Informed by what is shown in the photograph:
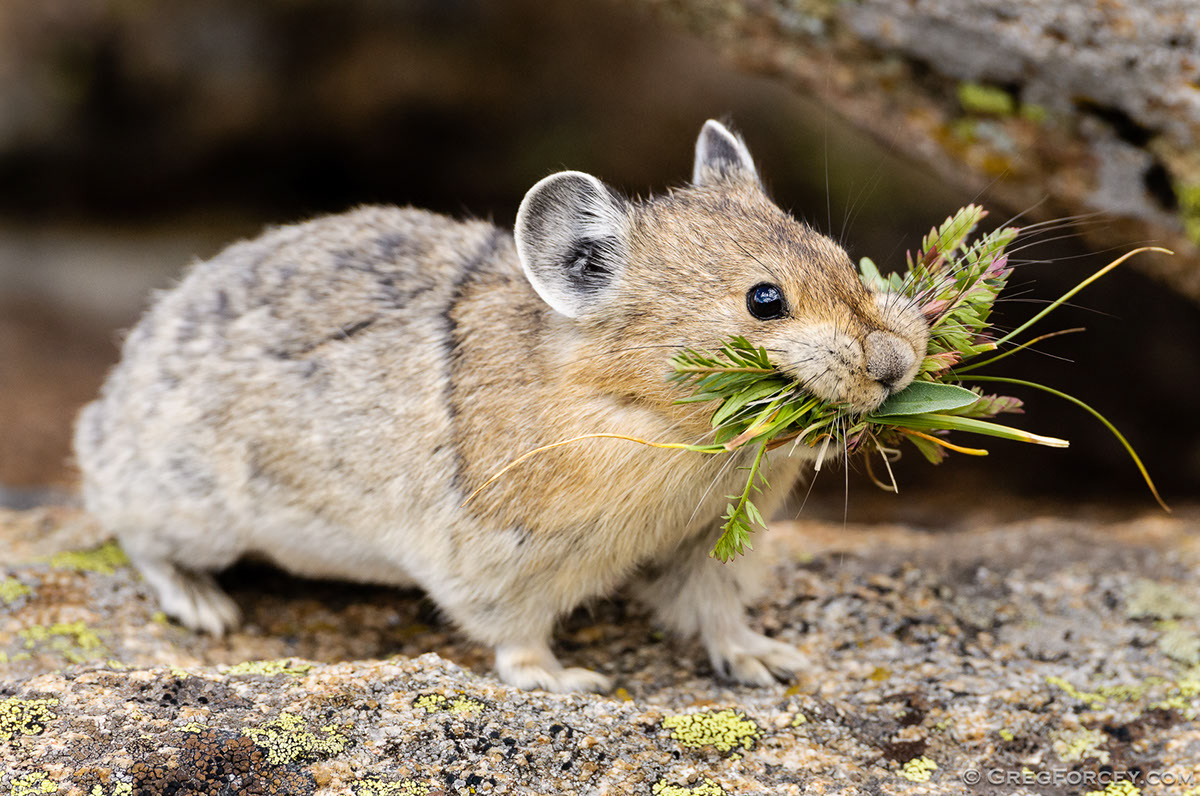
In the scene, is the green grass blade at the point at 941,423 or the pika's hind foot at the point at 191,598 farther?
the pika's hind foot at the point at 191,598

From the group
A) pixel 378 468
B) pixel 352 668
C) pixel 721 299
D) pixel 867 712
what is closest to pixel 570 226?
pixel 721 299

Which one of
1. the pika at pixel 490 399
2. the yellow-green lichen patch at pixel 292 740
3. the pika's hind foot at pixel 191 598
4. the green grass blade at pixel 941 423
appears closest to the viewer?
the yellow-green lichen patch at pixel 292 740

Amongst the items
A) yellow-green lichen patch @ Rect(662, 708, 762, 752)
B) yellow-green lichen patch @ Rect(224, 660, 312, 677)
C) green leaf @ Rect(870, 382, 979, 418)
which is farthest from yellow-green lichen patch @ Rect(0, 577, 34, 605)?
green leaf @ Rect(870, 382, 979, 418)

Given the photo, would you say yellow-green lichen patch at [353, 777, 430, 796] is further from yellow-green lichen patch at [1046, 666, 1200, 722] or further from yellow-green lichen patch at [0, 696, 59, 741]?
yellow-green lichen patch at [1046, 666, 1200, 722]

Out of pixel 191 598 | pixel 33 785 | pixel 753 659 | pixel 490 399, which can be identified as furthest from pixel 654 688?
pixel 33 785

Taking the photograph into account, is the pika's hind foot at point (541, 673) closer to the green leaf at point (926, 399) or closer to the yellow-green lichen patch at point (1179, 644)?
the green leaf at point (926, 399)

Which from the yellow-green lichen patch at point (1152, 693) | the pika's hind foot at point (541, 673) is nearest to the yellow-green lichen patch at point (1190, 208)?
the yellow-green lichen patch at point (1152, 693)

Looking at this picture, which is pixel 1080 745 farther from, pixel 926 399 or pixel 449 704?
pixel 449 704
